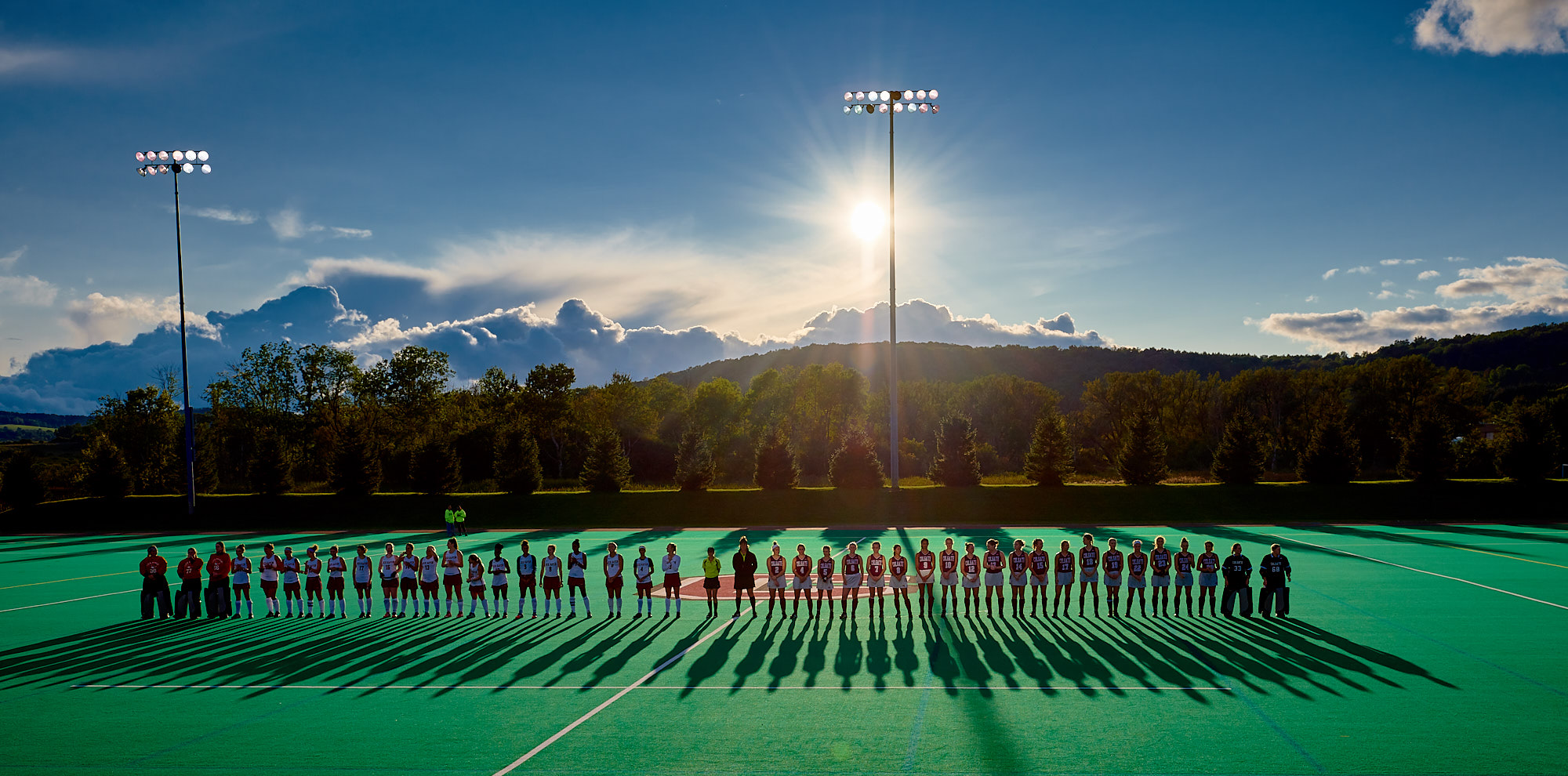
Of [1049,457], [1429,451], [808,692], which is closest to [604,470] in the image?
[1049,457]

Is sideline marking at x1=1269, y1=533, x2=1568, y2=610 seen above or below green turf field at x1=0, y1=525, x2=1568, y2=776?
below

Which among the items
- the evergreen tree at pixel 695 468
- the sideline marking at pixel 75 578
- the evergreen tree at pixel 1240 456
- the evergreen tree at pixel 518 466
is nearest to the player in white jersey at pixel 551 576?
the sideline marking at pixel 75 578

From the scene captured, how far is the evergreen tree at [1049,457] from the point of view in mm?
39344

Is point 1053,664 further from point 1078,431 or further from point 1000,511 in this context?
point 1078,431

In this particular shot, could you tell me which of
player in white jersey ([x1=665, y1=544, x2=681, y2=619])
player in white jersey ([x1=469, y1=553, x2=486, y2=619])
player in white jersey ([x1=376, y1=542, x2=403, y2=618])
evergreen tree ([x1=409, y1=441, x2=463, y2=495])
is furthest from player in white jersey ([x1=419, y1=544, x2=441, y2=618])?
evergreen tree ([x1=409, y1=441, x2=463, y2=495])

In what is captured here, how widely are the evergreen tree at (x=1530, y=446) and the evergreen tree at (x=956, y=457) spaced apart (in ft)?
82.2

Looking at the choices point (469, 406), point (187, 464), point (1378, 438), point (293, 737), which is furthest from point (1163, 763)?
point (1378, 438)

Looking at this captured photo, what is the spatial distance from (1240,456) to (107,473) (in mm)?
61302

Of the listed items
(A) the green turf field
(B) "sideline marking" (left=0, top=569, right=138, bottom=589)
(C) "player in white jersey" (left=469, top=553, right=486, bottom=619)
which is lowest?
(B) "sideline marking" (left=0, top=569, right=138, bottom=589)

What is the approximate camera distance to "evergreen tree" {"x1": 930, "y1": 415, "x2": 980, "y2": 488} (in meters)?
39.5

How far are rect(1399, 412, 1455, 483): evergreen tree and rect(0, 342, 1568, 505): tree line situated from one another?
3.5 inches

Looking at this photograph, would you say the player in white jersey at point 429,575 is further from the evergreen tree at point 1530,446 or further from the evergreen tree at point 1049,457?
the evergreen tree at point 1530,446

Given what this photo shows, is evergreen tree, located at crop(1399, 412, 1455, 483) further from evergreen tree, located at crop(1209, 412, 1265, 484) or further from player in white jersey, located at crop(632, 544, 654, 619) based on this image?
player in white jersey, located at crop(632, 544, 654, 619)

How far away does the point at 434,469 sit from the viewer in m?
41.8
